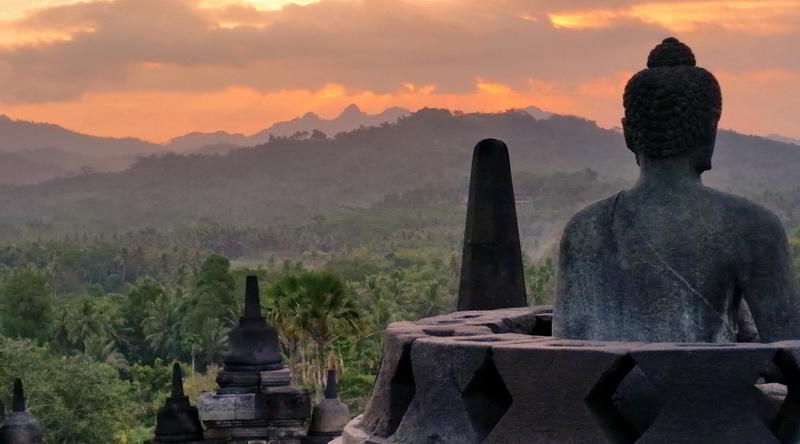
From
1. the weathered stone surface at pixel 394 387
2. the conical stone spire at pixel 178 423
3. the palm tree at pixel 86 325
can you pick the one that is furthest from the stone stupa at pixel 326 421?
the palm tree at pixel 86 325

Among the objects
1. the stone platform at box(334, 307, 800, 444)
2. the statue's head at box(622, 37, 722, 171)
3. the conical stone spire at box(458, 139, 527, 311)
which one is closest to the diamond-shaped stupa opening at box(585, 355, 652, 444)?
the stone platform at box(334, 307, 800, 444)

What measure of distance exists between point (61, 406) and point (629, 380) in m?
47.3

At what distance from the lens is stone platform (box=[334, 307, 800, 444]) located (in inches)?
235

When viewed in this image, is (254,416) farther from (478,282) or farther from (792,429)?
(792,429)

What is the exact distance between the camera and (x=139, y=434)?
208 ft

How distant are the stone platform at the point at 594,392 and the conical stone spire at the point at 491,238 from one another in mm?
4217

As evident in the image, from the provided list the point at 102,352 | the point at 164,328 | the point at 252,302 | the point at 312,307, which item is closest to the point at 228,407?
the point at 252,302

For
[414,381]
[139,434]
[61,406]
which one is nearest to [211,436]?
[414,381]

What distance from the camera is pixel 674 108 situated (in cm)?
711

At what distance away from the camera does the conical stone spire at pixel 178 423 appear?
14.3 metres

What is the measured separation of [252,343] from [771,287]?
8.80 meters

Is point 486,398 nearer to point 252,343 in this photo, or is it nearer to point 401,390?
point 401,390

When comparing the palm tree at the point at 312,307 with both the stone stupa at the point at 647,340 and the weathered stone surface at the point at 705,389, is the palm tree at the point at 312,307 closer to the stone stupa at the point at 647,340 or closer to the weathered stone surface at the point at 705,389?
the stone stupa at the point at 647,340

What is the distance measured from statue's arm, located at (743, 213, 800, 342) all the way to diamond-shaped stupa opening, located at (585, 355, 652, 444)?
0.74 metres
